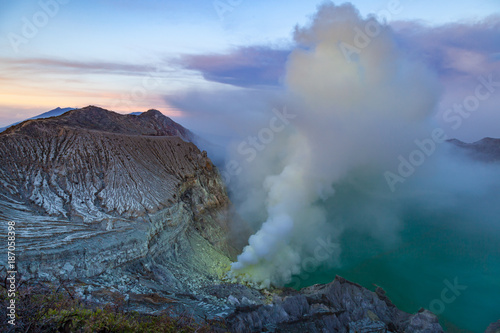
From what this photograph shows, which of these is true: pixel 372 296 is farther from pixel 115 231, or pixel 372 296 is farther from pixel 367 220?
pixel 367 220

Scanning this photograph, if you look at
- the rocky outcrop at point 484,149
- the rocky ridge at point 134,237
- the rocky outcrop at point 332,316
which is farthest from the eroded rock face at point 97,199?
the rocky outcrop at point 484,149

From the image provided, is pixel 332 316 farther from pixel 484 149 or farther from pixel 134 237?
pixel 484 149

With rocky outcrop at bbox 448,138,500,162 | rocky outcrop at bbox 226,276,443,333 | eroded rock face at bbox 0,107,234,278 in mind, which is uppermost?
rocky outcrop at bbox 448,138,500,162

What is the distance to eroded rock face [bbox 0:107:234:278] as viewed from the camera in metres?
21.6

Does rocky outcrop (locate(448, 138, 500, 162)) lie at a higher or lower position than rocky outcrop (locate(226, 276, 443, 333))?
higher

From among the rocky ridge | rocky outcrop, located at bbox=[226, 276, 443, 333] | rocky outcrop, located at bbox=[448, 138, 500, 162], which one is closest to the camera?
rocky outcrop, located at bbox=[226, 276, 443, 333]

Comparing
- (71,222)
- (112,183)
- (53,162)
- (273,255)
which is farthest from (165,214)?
(273,255)

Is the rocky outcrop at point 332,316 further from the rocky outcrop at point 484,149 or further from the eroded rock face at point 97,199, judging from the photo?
the rocky outcrop at point 484,149

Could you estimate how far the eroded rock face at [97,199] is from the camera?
21.6 m

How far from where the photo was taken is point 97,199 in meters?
28.3

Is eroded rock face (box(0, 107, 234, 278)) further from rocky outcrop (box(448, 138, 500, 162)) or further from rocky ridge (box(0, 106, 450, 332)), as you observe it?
rocky outcrop (box(448, 138, 500, 162))

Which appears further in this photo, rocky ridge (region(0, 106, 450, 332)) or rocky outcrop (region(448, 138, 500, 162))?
rocky outcrop (region(448, 138, 500, 162))

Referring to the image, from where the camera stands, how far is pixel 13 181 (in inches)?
1041

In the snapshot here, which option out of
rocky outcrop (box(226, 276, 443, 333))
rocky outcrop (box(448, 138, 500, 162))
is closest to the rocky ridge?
rocky outcrop (box(226, 276, 443, 333))
